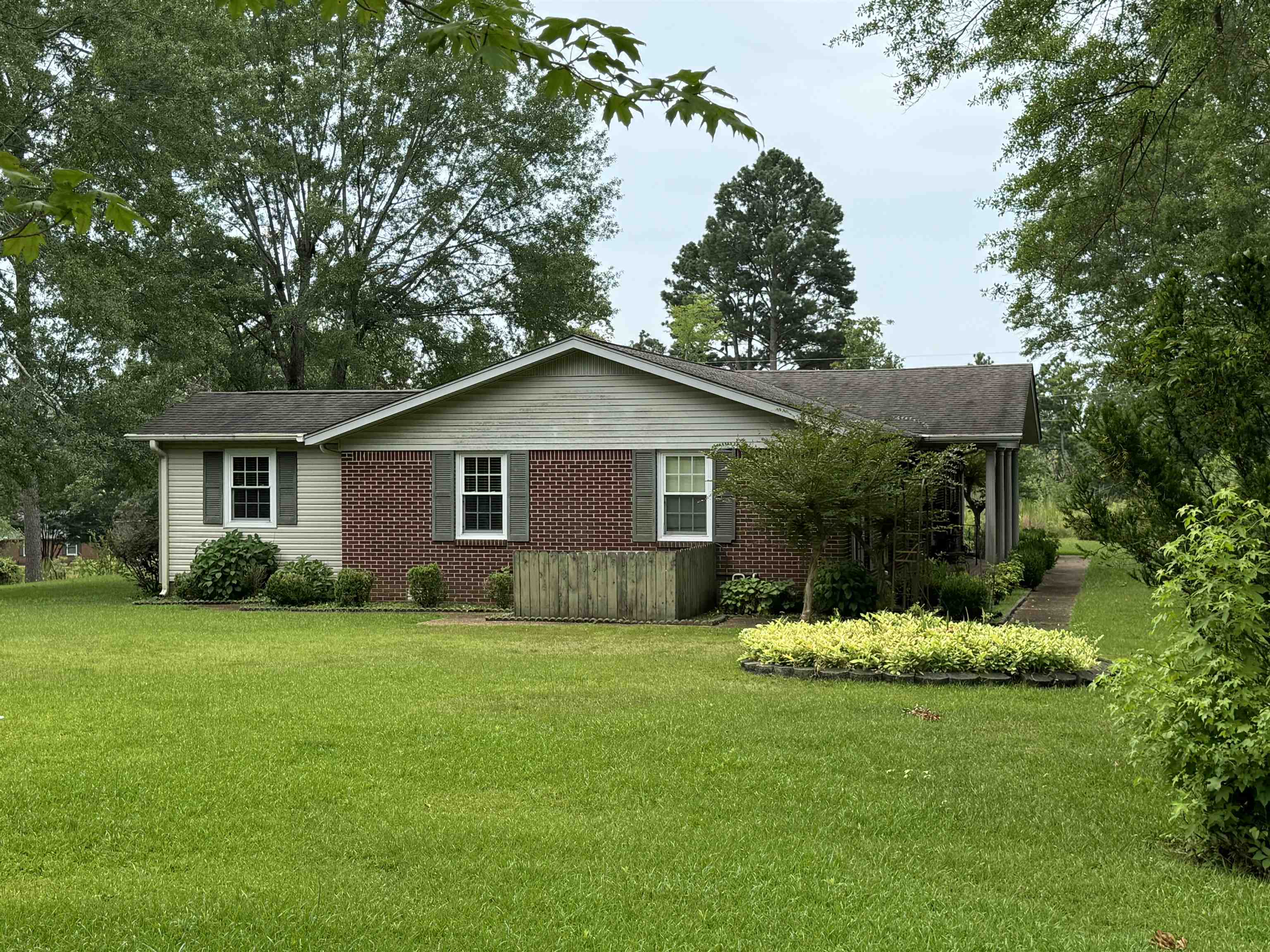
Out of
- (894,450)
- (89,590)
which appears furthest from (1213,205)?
(89,590)

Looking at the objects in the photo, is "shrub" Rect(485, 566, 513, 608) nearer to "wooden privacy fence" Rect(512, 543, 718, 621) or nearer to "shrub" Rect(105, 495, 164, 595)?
"wooden privacy fence" Rect(512, 543, 718, 621)

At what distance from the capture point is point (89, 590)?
26.9 metres

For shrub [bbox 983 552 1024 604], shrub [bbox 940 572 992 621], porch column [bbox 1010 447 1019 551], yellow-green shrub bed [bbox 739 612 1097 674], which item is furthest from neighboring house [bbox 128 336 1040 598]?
yellow-green shrub bed [bbox 739 612 1097 674]

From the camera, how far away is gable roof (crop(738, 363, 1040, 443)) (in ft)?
66.2

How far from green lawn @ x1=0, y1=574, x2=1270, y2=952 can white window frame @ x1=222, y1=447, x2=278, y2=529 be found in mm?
10788

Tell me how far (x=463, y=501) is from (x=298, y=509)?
3438mm

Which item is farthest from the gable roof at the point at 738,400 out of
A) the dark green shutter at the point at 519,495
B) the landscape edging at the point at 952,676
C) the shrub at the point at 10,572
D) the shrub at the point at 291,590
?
the shrub at the point at 10,572

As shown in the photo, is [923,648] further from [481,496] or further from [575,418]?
[481,496]

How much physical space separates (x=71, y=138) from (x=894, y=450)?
1814 centimetres

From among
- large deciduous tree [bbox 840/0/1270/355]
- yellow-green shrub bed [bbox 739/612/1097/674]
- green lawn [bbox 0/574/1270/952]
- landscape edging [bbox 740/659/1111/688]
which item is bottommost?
green lawn [bbox 0/574/1270/952]

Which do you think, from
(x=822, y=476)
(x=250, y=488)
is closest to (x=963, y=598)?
(x=822, y=476)

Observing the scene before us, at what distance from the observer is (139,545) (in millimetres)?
23266

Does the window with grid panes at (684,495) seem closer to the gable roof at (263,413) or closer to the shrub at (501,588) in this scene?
the shrub at (501,588)

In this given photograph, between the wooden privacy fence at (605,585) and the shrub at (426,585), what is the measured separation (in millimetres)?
2628
